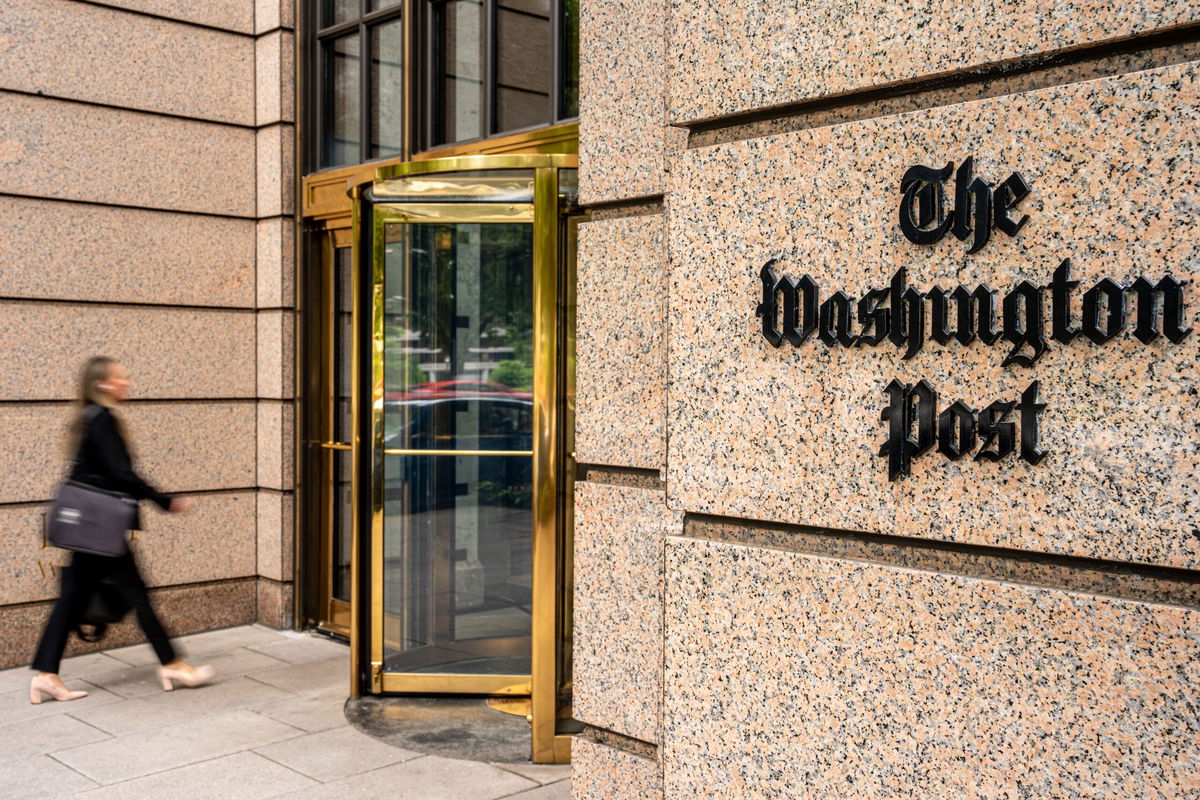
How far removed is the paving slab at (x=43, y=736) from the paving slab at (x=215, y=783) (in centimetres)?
76

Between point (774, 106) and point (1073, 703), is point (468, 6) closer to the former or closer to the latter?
point (774, 106)

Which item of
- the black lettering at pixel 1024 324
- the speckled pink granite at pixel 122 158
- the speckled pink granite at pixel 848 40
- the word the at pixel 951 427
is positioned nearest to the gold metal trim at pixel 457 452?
the speckled pink granite at pixel 122 158

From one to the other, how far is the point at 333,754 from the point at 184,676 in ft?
5.19

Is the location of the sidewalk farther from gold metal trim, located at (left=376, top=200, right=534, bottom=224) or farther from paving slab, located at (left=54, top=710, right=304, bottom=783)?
gold metal trim, located at (left=376, top=200, right=534, bottom=224)

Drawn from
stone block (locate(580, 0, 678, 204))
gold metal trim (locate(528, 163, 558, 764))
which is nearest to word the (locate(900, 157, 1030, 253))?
stone block (locate(580, 0, 678, 204))

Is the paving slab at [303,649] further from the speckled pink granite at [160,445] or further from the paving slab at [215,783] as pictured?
the paving slab at [215,783]

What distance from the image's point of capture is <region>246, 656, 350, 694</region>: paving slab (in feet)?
22.3

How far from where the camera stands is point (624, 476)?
11.4 feet

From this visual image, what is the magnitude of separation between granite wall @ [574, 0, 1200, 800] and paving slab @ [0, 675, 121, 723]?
4524 mm

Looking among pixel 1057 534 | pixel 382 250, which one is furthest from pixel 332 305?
pixel 1057 534

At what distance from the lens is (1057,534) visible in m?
2.18

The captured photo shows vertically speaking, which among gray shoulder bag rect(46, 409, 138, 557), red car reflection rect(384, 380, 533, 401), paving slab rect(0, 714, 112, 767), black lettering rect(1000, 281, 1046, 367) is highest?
black lettering rect(1000, 281, 1046, 367)

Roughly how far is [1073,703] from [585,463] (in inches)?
68.9

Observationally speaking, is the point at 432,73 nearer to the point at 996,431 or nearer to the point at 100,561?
the point at 100,561
